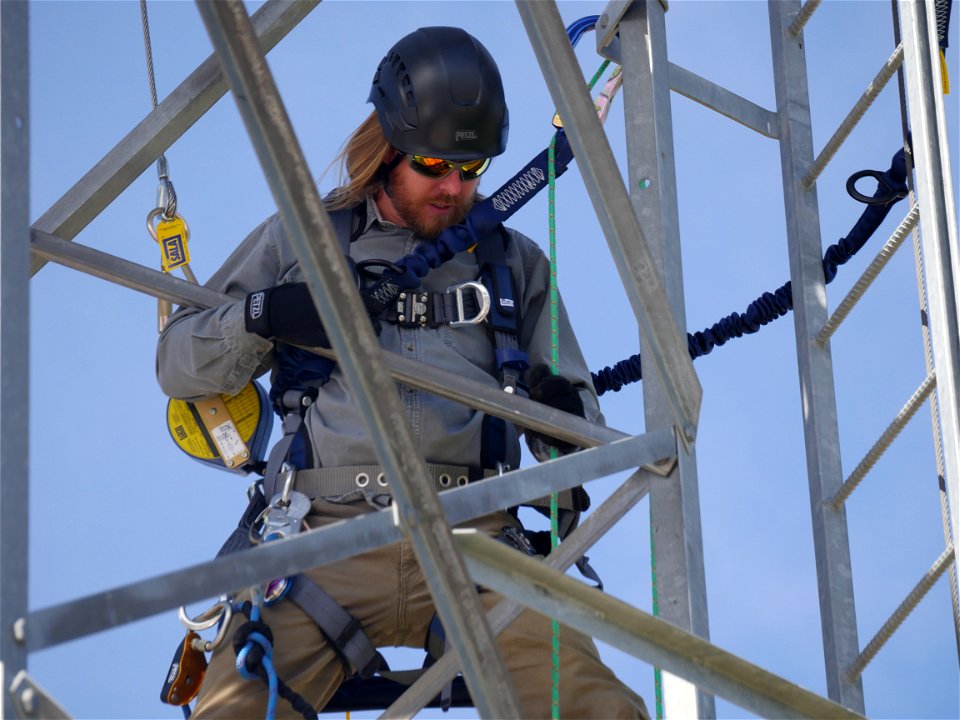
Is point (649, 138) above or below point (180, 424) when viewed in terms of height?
above

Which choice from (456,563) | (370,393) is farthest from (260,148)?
(456,563)

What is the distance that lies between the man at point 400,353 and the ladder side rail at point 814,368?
0.67 meters

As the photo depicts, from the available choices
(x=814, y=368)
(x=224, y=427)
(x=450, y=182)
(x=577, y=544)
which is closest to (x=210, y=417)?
(x=224, y=427)

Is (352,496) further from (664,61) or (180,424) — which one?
(664,61)

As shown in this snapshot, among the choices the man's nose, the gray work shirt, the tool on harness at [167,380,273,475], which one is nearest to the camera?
the gray work shirt

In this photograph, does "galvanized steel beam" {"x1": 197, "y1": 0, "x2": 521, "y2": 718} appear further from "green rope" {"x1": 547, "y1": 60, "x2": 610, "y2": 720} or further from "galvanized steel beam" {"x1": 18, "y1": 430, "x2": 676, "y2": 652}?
"green rope" {"x1": 547, "y1": 60, "x2": 610, "y2": 720}

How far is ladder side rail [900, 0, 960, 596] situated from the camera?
14.7 feet

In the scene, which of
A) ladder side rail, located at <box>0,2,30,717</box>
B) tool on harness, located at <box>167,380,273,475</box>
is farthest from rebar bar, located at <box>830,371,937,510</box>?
ladder side rail, located at <box>0,2,30,717</box>

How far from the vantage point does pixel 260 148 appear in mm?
3002

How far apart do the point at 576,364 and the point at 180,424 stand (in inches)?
49.4

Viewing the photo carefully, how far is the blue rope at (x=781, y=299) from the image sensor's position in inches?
206

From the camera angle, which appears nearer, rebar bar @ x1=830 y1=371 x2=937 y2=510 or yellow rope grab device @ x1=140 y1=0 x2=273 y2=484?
rebar bar @ x1=830 y1=371 x2=937 y2=510

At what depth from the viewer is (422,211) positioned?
5223 millimetres

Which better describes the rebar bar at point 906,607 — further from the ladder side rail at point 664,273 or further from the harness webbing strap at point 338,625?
the harness webbing strap at point 338,625
